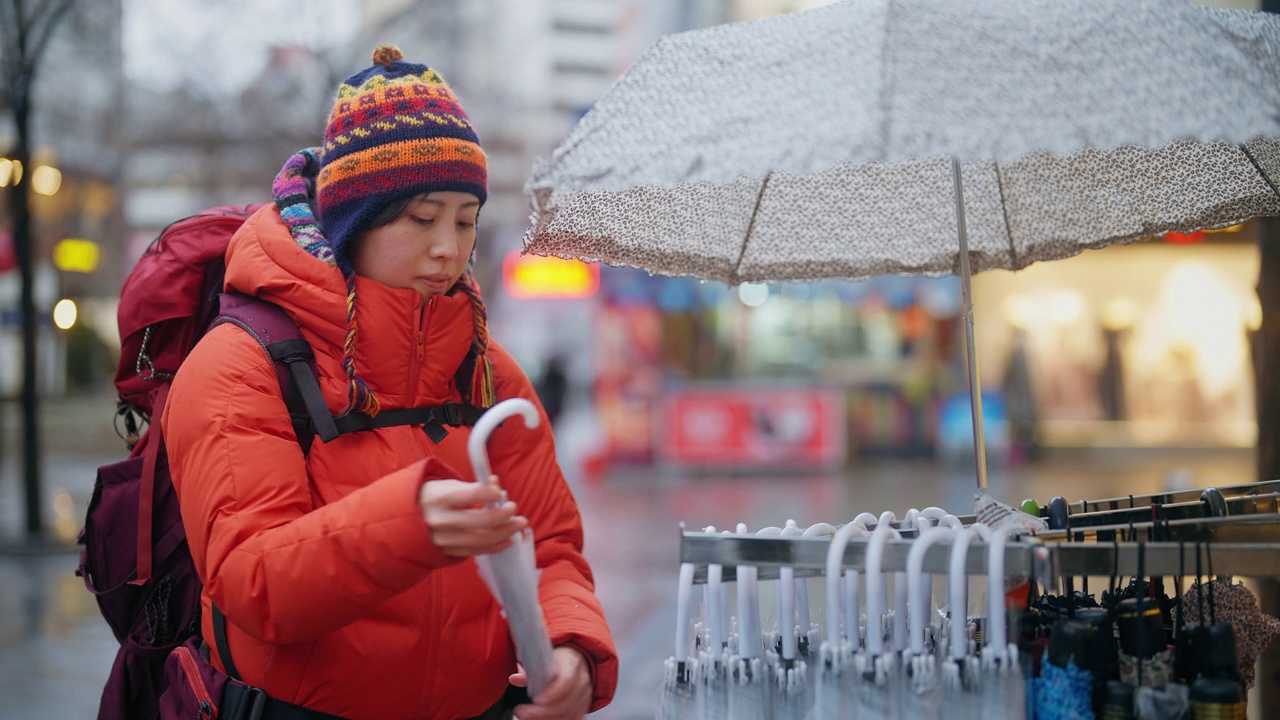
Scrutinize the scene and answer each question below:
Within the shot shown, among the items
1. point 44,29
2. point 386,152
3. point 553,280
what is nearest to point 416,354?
point 386,152

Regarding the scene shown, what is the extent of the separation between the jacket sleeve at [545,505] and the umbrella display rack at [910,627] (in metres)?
0.25

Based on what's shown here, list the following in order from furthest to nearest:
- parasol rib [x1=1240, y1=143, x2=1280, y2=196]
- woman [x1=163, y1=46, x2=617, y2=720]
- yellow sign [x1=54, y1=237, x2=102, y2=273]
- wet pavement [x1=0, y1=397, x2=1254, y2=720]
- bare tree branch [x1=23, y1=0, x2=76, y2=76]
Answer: yellow sign [x1=54, y1=237, x2=102, y2=273] < bare tree branch [x1=23, y1=0, x2=76, y2=76] < wet pavement [x1=0, y1=397, x2=1254, y2=720] < parasol rib [x1=1240, y1=143, x2=1280, y2=196] < woman [x1=163, y1=46, x2=617, y2=720]

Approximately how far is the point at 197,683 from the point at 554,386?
15.7 meters

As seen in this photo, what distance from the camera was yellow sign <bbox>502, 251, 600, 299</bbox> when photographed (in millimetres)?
15711

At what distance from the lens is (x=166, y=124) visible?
14.4 metres

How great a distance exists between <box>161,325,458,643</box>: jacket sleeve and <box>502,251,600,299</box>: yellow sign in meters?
13.7

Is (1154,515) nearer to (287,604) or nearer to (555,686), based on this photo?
(555,686)

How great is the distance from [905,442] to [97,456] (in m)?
12.5

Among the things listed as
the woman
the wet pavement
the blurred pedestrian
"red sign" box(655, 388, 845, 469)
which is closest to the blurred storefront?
"red sign" box(655, 388, 845, 469)

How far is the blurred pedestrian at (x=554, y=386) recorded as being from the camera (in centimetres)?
1747

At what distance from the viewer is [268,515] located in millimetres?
1778

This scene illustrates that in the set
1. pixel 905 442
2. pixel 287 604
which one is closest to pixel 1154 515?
pixel 287 604

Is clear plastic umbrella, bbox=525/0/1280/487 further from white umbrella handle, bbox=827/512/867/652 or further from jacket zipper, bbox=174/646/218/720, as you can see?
jacket zipper, bbox=174/646/218/720

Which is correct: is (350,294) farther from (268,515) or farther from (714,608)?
(714,608)
